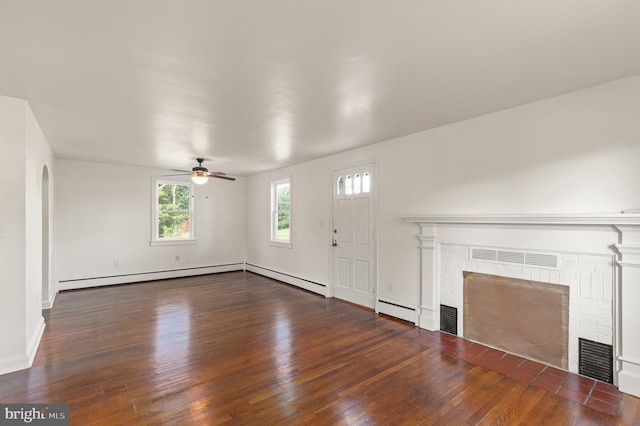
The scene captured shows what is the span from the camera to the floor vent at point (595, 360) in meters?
2.56

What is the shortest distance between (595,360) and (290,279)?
4.76m

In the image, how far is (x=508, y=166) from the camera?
3156 millimetres

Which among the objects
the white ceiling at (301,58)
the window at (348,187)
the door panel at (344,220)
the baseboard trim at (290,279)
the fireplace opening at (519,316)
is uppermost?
the white ceiling at (301,58)

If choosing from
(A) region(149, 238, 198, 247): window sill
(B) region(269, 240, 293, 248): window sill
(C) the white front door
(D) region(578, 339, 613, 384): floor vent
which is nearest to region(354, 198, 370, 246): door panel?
(C) the white front door

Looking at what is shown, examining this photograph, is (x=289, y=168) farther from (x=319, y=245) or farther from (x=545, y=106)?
(x=545, y=106)

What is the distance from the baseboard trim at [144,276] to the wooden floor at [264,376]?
1.57 meters

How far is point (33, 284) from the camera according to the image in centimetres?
327

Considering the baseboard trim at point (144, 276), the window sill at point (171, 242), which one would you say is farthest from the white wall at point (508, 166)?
the window sill at point (171, 242)

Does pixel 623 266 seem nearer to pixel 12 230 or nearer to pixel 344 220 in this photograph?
pixel 344 220

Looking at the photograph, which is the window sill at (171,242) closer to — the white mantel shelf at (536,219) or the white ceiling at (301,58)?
the white ceiling at (301,58)

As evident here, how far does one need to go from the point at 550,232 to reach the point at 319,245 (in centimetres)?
354

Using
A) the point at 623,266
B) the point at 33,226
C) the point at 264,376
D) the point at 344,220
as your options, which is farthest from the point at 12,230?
the point at 623,266

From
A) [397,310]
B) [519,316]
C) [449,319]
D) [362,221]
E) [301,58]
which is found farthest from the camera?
[362,221]

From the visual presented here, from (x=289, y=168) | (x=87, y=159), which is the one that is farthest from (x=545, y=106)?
(x=87, y=159)
